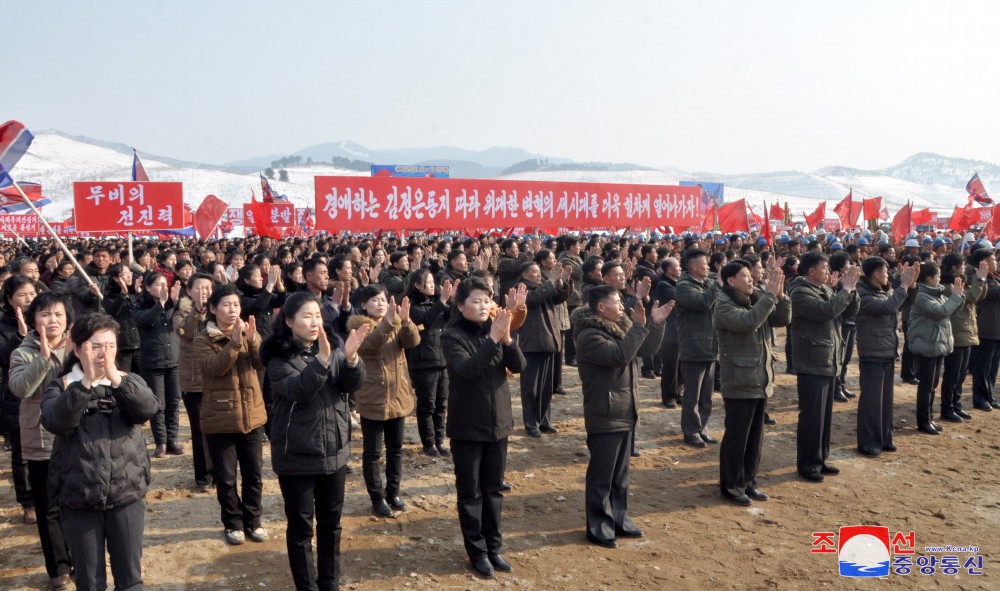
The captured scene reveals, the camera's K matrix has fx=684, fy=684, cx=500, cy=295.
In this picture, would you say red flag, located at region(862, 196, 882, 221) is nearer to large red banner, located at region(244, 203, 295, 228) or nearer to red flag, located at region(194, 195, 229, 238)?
large red banner, located at region(244, 203, 295, 228)

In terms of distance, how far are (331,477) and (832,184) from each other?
15931cm

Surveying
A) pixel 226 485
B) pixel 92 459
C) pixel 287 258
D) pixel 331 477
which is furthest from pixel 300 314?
pixel 287 258

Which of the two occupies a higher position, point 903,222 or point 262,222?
point 903,222

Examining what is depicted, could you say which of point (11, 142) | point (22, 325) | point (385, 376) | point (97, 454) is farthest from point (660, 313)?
point (11, 142)

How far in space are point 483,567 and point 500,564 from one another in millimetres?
134

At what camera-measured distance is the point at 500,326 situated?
160 inches

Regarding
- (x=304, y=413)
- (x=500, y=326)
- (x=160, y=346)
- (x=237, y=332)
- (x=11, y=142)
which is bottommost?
(x=160, y=346)

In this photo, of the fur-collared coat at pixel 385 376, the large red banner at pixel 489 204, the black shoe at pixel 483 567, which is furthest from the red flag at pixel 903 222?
the black shoe at pixel 483 567

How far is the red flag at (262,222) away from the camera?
59.1 feet

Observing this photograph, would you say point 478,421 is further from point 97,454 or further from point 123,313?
point 123,313

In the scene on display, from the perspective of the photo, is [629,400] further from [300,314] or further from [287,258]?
[287,258]

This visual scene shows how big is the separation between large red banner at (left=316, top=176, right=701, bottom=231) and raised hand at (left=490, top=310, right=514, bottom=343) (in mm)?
7770

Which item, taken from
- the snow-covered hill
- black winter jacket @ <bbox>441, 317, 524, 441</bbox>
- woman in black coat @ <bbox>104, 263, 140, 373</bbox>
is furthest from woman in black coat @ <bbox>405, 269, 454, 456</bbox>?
the snow-covered hill

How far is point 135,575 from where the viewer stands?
130 inches
